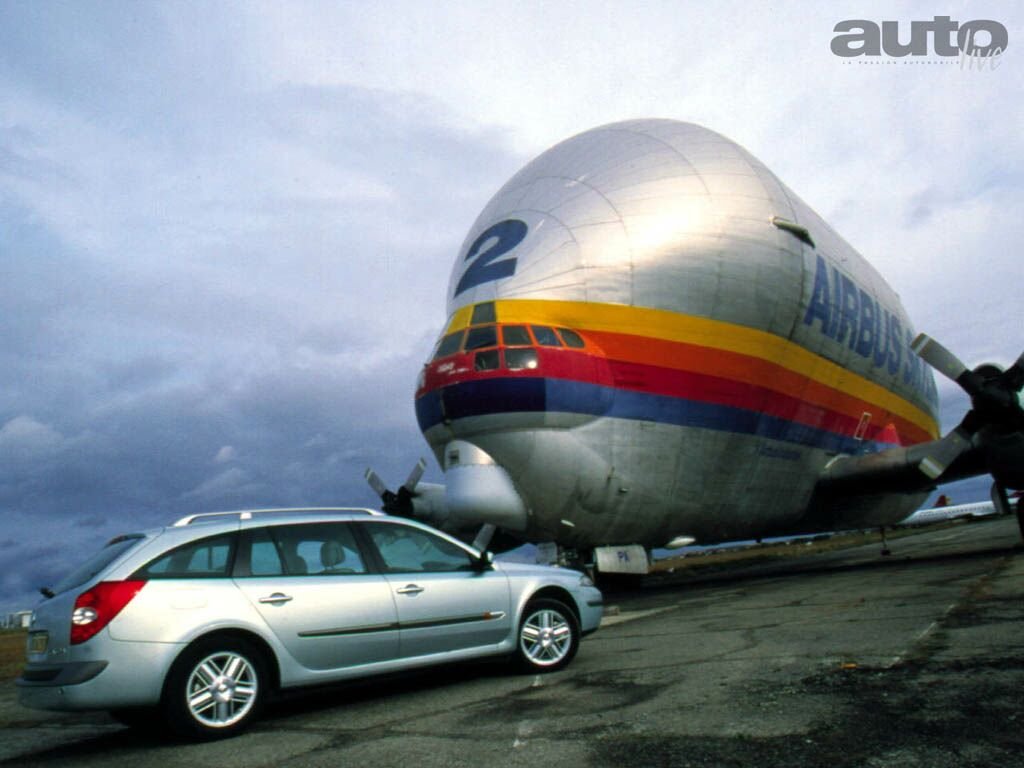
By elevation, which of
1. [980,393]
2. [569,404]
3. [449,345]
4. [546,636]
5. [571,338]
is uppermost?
[449,345]

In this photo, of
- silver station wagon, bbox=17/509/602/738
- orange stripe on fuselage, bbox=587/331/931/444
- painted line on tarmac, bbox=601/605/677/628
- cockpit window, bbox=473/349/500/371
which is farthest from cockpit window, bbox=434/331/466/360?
silver station wagon, bbox=17/509/602/738

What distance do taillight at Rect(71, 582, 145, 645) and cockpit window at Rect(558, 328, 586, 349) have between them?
31.2 feet

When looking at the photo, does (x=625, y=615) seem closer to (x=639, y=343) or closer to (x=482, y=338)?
(x=639, y=343)

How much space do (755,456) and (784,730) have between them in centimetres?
1310

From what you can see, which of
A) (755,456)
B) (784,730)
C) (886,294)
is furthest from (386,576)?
(886,294)

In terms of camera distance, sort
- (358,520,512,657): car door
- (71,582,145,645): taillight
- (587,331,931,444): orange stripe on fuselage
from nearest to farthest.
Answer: (71,582,145,645): taillight, (358,520,512,657): car door, (587,331,931,444): orange stripe on fuselage

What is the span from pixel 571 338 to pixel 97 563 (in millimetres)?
9402

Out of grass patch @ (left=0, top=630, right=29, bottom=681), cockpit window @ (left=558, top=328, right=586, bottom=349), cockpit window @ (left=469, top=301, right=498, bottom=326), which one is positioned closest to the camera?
grass patch @ (left=0, top=630, right=29, bottom=681)

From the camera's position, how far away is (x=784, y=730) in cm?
438

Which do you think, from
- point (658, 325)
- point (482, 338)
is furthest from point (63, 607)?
point (658, 325)

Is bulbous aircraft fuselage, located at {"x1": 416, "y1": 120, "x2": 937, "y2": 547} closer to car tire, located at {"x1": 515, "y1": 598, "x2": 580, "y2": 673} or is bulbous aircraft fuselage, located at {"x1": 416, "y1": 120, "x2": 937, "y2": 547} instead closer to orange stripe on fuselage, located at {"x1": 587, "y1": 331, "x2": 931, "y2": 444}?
orange stripe on fuselage, located at {"x1": 587, "y1": 331, "x2": 931, "y2": 444}

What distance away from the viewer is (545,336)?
14.0 m

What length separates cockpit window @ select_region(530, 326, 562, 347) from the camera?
13977 mm

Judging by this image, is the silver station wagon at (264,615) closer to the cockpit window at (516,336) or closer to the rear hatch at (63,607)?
the rear hatch at (63,607)
